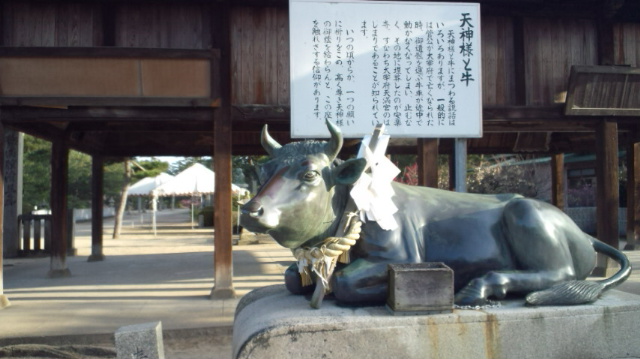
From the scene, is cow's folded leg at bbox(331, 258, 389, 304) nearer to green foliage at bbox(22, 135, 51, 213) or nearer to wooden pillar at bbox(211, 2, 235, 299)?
wooden pillar at bbox(211, 2, 235, 299)

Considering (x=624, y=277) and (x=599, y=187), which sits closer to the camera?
(x=624, y=277)

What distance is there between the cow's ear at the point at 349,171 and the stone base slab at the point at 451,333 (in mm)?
579

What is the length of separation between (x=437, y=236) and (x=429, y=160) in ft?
14.2

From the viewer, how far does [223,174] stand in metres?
6.89

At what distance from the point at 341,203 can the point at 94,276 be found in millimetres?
8010

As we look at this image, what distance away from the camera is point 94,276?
9.21 m

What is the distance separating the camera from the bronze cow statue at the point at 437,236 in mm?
2277

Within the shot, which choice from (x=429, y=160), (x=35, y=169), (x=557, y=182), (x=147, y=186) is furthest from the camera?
(x=147, y=186)

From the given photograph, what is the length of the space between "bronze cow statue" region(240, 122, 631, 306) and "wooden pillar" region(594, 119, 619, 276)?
518 cm

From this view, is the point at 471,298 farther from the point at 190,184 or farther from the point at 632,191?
the point at 190,184

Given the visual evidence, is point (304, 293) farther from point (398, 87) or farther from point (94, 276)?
point (94, 276)

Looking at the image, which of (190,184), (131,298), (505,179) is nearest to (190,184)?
(190,184)

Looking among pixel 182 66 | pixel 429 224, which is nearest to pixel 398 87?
pixel 182 66

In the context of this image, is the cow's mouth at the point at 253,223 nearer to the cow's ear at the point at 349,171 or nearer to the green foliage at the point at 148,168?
the cow's ear at the point at 349,171
